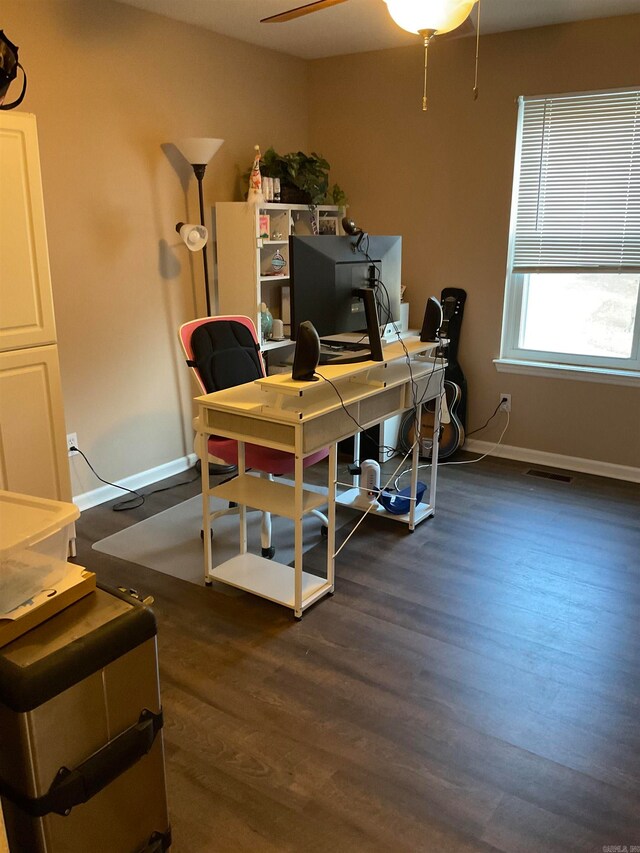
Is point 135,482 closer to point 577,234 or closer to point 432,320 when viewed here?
point 432,320

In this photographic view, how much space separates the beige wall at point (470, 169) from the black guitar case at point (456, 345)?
0.05 meters

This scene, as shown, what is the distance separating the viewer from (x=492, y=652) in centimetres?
248

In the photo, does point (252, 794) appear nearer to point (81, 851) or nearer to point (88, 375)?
point (81, 851)

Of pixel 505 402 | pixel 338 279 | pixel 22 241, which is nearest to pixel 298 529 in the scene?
pixel 338 279

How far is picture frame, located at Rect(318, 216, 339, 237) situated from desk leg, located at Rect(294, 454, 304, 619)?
262 centimetres

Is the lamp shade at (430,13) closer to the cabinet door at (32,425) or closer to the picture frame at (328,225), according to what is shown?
the cabinet door at (32,425)

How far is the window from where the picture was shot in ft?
12.8

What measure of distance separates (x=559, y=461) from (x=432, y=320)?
65.3 inches

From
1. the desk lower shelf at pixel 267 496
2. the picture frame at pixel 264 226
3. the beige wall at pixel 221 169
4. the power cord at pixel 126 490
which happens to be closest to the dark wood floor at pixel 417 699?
the power cord at pixel 126 490

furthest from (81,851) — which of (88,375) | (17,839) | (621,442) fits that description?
(621,442)

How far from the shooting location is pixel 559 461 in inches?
173

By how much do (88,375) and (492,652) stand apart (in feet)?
8.03

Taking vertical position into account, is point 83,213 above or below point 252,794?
above

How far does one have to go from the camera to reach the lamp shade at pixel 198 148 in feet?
12.2
